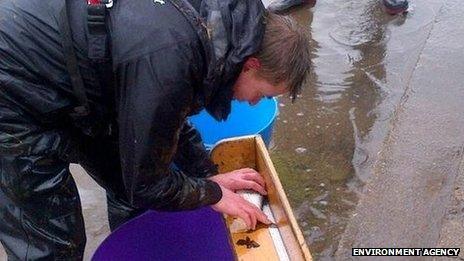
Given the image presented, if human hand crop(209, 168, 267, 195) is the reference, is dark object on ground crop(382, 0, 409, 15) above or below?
below

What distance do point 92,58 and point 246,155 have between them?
3.60ft

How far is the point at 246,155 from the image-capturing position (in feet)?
8.15

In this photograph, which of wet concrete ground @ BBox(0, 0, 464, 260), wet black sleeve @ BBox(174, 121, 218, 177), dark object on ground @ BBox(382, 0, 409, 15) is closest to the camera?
wet black sleeve @ BBox(174, 121, 218, 177)

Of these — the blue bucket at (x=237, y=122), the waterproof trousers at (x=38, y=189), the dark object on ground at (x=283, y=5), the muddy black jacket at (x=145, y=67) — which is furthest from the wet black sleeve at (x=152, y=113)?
the dark object on ground at (x=283, y=5)

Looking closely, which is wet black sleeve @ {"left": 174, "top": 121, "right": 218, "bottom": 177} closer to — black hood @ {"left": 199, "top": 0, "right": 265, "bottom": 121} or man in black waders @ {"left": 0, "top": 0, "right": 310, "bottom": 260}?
man in black waders @ {"left": 0, "top": 0, "right": 310, "bottom": 260}

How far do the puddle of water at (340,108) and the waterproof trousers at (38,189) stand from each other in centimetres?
124

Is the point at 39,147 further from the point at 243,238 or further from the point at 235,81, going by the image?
the point at 243,238

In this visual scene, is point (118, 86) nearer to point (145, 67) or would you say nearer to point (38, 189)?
point (145, 67)

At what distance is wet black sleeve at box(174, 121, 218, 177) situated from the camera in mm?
2252

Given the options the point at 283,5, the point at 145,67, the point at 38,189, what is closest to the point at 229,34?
the point at 145,67

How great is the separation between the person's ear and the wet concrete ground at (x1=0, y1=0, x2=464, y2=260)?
133 cm

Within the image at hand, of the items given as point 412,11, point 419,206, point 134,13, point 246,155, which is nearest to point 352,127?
point 419,206

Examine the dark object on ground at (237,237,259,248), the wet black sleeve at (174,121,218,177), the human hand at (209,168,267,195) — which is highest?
the wet black sleeve at (174,121,218,177)

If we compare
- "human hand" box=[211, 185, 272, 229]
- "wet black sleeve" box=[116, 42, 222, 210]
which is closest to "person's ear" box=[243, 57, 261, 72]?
"wet black sleeve" box=[116, 42, 222, 210]
